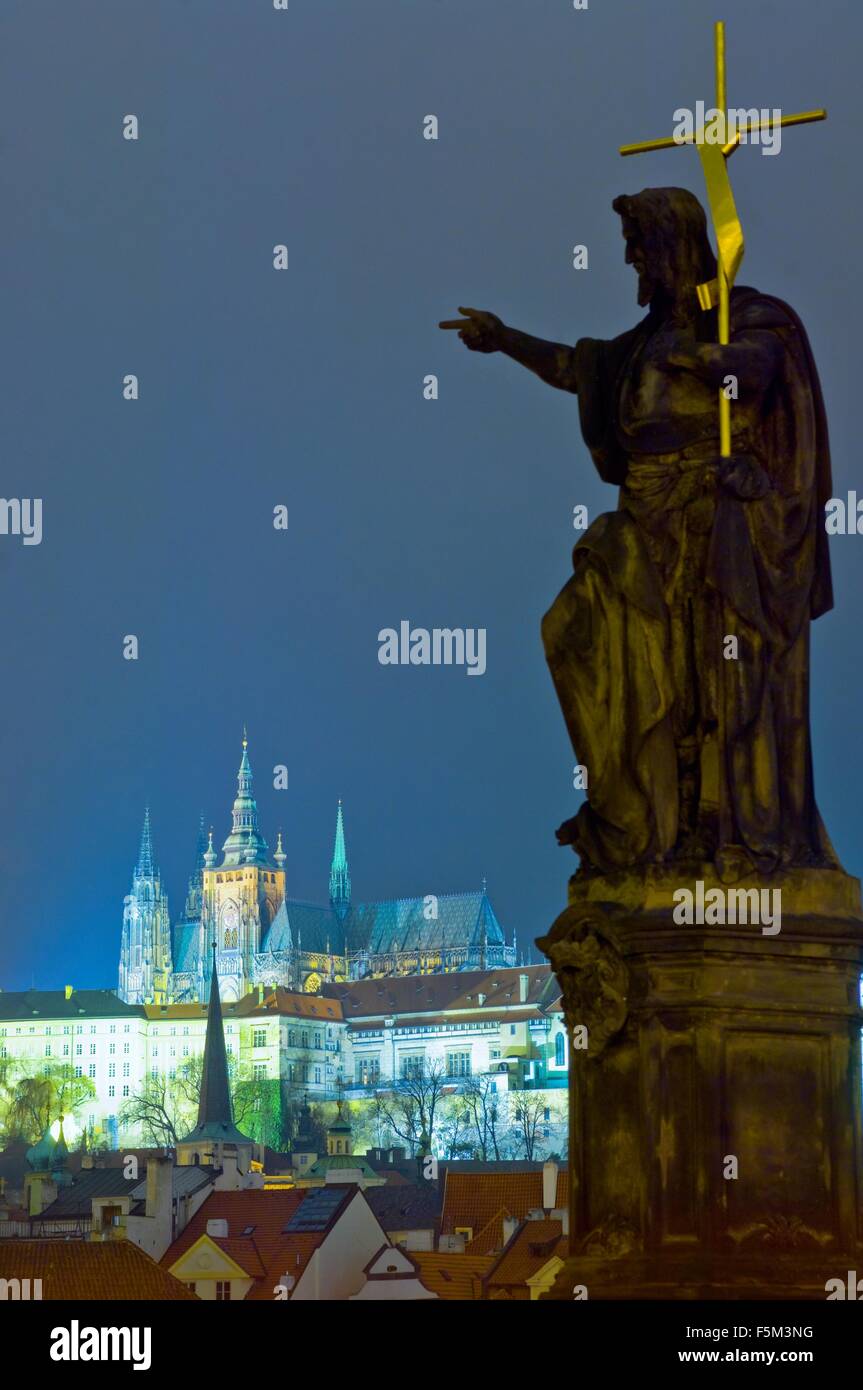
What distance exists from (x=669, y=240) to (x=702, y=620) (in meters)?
0.92

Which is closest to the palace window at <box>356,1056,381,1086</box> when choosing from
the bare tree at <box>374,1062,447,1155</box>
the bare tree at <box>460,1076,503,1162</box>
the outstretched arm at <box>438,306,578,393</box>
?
the bare tree at <box>374,1062,447,1155</box>

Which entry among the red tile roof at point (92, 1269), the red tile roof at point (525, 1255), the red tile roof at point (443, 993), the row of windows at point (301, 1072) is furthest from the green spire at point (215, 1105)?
the red tile roof at point (92, 1269)

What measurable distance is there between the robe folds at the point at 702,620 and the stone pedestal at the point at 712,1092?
0.17 m

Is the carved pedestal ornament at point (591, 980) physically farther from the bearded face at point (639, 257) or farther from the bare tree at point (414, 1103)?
the bare tree at point (414, 1103)

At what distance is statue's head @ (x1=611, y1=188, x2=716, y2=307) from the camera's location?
256 inches

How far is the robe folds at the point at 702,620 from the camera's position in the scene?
→ 631 centimetres

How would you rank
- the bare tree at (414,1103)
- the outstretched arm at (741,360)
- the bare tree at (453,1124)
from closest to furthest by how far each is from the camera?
the outstretched arm at (741,360) < the bare tree at (414,1103) < the bare tree at (453,1124)

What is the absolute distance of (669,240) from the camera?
651 cm

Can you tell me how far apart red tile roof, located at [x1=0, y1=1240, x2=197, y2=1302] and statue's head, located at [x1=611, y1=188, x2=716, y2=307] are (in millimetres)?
35351

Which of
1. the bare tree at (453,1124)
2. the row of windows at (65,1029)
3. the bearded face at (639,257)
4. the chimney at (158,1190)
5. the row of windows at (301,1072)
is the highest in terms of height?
the row of windows at (65,1029)

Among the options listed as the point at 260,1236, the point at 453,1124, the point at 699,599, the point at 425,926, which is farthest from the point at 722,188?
the point at 425,926

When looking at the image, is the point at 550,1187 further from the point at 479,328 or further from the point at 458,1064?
the point at 458,1064

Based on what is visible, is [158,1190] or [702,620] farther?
[158,1190]

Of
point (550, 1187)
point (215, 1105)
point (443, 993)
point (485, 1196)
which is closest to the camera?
point (550, 1187)
